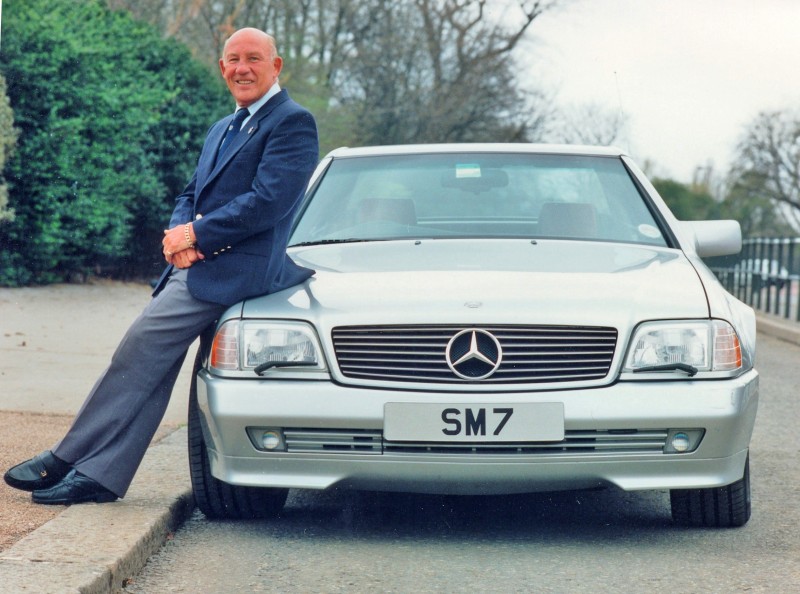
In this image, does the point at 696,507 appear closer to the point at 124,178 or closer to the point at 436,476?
the point at 436,476

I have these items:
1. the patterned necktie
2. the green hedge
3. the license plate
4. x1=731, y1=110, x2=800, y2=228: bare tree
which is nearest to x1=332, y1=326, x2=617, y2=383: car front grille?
the license plate

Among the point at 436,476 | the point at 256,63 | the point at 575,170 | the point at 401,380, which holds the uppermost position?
the point at 256,63

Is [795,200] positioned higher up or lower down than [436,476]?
lower down

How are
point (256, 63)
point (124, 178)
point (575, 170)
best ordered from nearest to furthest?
point (256, 63)
point (575, 170)
point (124, 178)

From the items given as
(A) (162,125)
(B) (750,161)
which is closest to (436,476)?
(A) (162,125)

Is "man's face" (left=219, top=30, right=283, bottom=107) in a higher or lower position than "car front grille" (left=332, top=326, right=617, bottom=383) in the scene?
higher

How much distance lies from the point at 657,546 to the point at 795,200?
5404cm

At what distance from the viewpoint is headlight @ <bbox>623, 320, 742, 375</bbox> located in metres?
4.36

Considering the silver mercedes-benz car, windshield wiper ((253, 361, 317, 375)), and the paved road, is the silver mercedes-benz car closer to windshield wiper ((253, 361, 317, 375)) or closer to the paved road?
windshield wiper ((253, 361, 317, 375))

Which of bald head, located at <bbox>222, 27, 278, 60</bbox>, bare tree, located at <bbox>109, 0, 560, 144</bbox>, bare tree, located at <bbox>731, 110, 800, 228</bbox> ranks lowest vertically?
bare tree, located at <bbox>731, 110, 800, 228</bbox>

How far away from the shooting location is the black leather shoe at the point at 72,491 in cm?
469

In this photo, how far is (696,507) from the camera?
15.7 ft

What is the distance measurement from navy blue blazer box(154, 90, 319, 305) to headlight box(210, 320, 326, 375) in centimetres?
17

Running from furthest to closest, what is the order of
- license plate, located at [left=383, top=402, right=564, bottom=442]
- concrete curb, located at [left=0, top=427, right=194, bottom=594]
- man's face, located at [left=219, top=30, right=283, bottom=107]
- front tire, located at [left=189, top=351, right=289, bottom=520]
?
man's face, located at [left=219, top=30, right=283, bottom=107] → front tire, located at [left=189, top=351, right=289, bottom=520] → license plate, located at [left=383, top=402, right=564, bottom=442] → concrete curb, located at [left=0, top=427, right=194, bottom=594]
